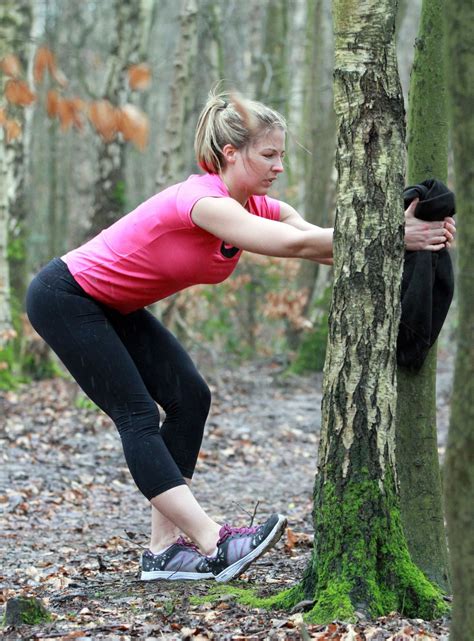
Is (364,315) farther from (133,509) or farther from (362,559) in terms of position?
(133,509)

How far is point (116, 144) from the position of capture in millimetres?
10781

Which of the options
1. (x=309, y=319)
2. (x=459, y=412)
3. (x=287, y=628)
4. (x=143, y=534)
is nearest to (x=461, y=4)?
(x=459, y=412)

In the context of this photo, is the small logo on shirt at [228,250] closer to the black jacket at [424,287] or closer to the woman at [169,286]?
the woman at [169,286]

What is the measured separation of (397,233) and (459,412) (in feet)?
3.05

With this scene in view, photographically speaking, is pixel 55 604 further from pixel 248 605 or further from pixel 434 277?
pixel 434 277

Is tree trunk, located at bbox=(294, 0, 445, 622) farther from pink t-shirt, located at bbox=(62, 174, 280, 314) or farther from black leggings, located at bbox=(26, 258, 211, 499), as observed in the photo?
black leggings, located at bbox=(26, 258, 211, 499)

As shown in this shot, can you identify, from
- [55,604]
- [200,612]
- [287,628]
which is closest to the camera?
[287,628]

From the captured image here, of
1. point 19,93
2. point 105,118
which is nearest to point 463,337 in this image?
point 105,118

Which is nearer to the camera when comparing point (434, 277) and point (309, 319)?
point (434, 277)

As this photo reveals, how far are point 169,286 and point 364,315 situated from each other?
0.97 m

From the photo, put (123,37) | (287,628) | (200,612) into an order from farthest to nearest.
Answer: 1. (123,37)
2. (200,612)
3. (287,628)

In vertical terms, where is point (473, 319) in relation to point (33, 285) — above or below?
A: below

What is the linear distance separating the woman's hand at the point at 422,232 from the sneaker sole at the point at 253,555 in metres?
1.21

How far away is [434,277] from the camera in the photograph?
3.41 meters
